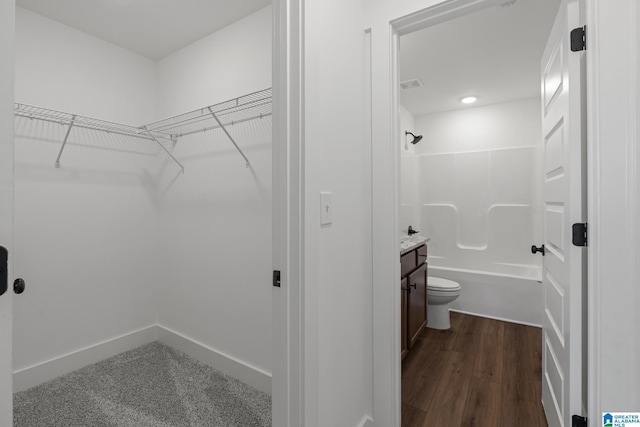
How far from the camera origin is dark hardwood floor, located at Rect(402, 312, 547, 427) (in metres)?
1.74

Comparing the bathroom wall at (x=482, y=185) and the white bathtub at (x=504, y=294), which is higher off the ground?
the bathroom wall at (x=482, y=185)

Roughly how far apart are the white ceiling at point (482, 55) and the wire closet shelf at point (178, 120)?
4.08 ft

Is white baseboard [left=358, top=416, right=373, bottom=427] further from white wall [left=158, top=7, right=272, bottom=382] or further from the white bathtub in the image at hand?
the white bathtub

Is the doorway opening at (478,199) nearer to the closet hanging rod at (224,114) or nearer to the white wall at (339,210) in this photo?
the white wall at (339,210)

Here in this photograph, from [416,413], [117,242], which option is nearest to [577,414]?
[416,413]

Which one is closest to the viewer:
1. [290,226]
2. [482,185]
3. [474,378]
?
[290,226]

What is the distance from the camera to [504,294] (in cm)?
322

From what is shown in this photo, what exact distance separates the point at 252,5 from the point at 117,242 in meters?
1.99

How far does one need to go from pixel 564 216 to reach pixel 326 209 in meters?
0.98

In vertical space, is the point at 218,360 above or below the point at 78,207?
below

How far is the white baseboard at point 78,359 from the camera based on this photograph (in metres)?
1.93

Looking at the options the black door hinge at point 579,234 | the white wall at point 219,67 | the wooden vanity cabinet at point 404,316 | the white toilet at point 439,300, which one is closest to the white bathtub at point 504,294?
the white toilet at point 439,300

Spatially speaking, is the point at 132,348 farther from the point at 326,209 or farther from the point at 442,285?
the point at 442,285

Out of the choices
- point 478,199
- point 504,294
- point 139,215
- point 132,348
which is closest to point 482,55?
point 478,199
